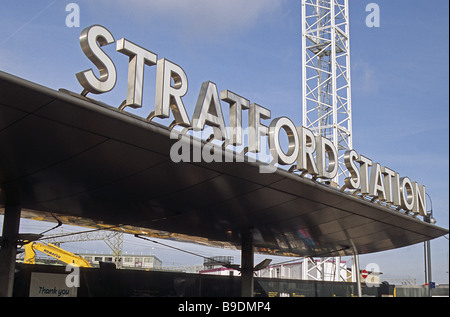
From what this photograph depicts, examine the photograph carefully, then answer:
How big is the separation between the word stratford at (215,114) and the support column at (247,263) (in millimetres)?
5492

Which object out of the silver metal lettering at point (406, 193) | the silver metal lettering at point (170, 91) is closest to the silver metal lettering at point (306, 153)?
the silver metal lettering at point (170, 91)

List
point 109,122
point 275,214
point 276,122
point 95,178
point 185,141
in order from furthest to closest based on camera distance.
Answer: point 275,214, point 276,122, point 95,178, point 185,141, point 109,122

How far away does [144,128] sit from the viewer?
1023cm

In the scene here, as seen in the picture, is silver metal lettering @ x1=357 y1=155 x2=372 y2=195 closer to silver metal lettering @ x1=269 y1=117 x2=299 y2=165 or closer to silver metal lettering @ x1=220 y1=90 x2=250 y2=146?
silver metal lettering @ x1=269 y1=117 x2=299 y2=165

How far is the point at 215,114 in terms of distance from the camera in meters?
12.8

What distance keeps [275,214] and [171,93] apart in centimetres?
766

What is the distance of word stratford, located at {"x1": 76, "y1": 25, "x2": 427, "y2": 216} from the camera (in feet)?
34.4

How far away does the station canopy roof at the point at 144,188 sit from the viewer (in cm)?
972

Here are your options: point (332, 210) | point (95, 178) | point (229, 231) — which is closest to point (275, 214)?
point (332, 210)

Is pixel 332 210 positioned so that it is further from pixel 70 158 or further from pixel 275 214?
pixel 70 158

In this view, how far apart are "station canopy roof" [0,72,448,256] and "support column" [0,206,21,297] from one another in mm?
466

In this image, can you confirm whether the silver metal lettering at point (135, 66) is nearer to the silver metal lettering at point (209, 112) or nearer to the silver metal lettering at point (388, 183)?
the silver metal lettering at point (209, 112)

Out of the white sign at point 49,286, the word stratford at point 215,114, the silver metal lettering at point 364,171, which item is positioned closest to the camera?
the word stratford at point 215,114

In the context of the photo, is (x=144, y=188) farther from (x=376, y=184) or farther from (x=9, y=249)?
(x=376, y=184)
